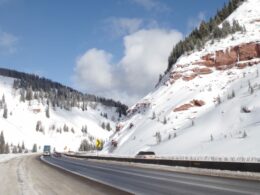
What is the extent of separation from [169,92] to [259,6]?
2909 centimetres

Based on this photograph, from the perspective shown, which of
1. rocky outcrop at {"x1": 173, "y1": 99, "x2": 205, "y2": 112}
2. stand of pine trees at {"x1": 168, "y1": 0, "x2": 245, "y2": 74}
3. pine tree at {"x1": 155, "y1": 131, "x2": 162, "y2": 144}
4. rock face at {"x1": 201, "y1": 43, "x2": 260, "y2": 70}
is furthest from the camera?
stand of pine trees at {"x1": 168, "y1": 0, "x2": 245, "y2": 74}

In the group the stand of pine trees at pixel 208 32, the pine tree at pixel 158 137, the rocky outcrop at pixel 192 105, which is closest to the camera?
the pine tree at pixel 158 137

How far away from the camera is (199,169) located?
33.2 metres

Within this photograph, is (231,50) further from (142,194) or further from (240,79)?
(142,194)

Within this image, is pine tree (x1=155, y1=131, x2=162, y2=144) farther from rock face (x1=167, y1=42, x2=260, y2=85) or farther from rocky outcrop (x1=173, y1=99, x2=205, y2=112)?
rock face (x1=167, y1=42, x2=260, y2=85)

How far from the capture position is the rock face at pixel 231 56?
6899 cm

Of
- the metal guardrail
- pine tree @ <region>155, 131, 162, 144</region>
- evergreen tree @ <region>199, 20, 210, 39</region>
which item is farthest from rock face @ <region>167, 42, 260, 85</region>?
the metal guardrail

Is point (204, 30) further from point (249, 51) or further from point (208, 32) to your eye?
point (249, 51)

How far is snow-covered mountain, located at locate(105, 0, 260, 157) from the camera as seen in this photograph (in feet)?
151

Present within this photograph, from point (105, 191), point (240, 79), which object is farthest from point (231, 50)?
point (105, 191)

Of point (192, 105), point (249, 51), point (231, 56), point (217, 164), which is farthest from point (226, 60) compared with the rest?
point (217, 164)

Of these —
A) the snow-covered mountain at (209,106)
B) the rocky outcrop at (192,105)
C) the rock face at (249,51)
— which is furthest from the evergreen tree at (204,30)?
the rocky outcrop at (192,105)

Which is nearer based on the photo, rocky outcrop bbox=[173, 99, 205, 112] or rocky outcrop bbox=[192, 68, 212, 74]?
rocky outcrop bbox=[173, 99, 205, 112]

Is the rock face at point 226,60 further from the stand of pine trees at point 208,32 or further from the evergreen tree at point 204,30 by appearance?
the evergreen tree at point 204,30
